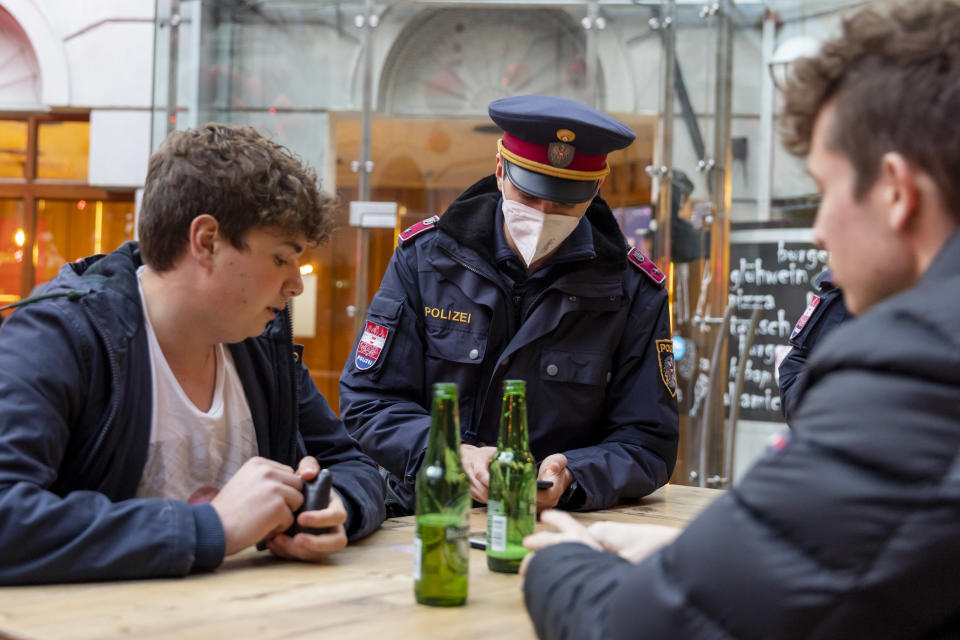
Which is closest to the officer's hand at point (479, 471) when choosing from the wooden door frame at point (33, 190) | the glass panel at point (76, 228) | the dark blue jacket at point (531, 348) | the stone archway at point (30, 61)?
the dark blue jacket at point (531, 348)

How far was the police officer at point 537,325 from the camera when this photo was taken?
2.36 meters

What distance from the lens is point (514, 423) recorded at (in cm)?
153

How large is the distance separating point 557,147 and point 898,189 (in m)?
1.47

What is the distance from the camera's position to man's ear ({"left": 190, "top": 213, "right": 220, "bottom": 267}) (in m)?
1.77

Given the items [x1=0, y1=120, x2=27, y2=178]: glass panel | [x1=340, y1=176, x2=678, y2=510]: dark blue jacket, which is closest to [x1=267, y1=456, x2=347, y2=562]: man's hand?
[x1=340, y1=176, x2=678, y2=510]: dark blue jacket

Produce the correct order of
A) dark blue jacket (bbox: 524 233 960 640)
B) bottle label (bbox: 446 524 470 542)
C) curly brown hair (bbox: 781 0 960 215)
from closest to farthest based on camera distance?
dark blue jacket (bbox: 524 233 960 640), curly brown hair (bbox: 781 0 960 215), bottle label (bbox: 446 524 470 542)

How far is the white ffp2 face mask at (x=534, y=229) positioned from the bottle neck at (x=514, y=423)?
913 millimetres

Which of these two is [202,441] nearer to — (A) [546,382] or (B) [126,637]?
(B) [126,637]

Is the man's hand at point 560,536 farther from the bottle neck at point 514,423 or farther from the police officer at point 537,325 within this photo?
the police officer at point 537,325

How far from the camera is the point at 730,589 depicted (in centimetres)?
90

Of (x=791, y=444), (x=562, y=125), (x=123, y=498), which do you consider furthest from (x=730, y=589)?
(x=562, y=125)

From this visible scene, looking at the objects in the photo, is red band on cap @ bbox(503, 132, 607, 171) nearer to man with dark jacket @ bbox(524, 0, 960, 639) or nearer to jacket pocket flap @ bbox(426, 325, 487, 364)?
jacket pocket flap @ bbox(426, 325, 487, 364)

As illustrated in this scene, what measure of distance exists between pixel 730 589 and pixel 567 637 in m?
0.25

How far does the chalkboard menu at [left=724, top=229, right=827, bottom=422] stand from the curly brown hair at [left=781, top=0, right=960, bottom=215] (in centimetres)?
515
